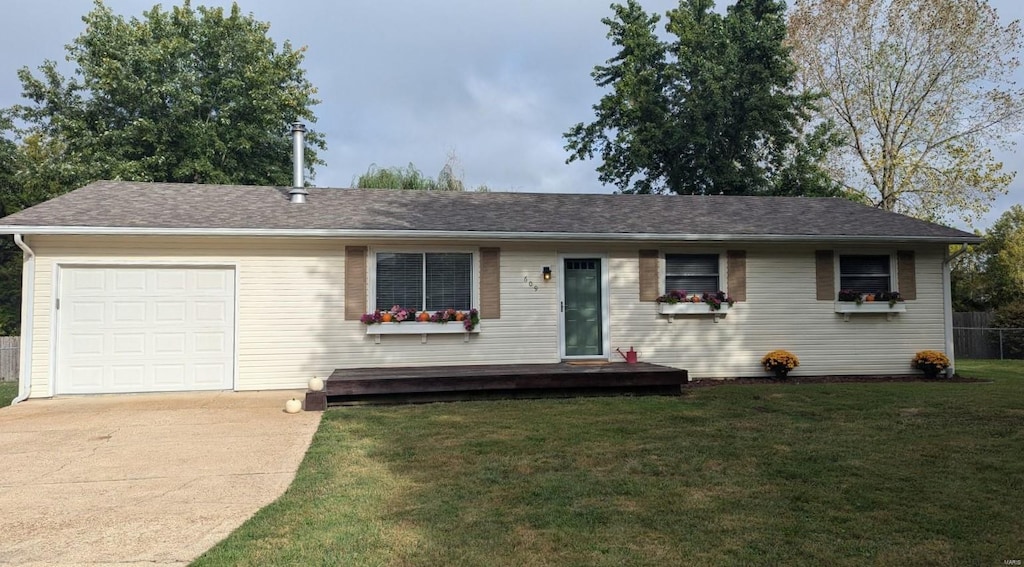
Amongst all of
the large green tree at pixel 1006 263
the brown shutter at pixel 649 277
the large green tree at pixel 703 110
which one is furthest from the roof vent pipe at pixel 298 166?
the large green tree at pixel 1006 263

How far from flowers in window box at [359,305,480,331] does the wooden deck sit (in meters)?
0.85

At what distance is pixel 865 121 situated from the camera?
21.4 m

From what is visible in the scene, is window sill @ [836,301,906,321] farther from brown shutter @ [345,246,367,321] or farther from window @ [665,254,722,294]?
brown shutter @ [345,246,367,321]

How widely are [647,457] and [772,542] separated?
1.69m

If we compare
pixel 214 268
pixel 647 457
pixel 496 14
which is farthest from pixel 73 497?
pixel 496 14

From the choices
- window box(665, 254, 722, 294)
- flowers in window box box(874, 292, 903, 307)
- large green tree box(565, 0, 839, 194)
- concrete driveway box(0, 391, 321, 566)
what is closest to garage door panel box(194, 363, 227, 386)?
concrete driveway box(0, 391, 321, 566)

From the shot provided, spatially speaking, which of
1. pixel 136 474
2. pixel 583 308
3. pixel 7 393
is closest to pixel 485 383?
pixel 583 308

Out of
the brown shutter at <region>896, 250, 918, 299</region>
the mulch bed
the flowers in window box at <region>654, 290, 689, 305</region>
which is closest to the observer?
the mulch bed

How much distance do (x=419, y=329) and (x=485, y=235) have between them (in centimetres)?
177

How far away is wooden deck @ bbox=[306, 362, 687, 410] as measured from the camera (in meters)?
7.19

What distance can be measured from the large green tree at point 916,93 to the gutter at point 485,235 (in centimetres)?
1241

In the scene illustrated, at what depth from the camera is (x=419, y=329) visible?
877 cm

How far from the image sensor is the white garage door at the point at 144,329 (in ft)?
26.6

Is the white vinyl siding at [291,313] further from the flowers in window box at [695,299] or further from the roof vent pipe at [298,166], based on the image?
the flowers in window box at [695,299]
